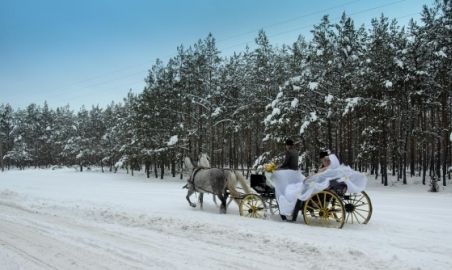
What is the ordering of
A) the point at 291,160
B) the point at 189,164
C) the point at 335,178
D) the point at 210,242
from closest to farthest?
the point at 210,242 → the point at 335,178 → the point at 291,160 → the point at 189,164

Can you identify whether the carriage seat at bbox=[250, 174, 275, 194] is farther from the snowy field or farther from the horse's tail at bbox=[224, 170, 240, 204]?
the snowy field

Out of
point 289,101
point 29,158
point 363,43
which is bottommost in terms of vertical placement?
point 29,158

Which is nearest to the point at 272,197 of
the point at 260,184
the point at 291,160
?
the point at 260,184

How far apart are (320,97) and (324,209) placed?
22334mm

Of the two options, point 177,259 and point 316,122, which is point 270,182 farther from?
point 316,122

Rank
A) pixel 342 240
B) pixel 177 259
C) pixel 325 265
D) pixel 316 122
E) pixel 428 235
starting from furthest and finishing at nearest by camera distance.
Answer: pixel 316 122, pixel 428 235, pixel 342 240, pixel 177 259, pixel 325 265

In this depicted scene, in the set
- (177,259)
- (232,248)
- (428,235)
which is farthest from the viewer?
(428,235)

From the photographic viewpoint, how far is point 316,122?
3017 cm

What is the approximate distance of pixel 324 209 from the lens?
10328mm

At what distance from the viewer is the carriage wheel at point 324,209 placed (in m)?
10.3

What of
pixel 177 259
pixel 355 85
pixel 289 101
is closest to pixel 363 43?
pixel 355 85

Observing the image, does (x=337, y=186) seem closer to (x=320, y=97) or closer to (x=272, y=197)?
(x=272, y=197)

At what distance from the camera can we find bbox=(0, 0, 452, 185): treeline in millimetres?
30125

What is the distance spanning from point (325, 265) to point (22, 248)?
541 centimetres
